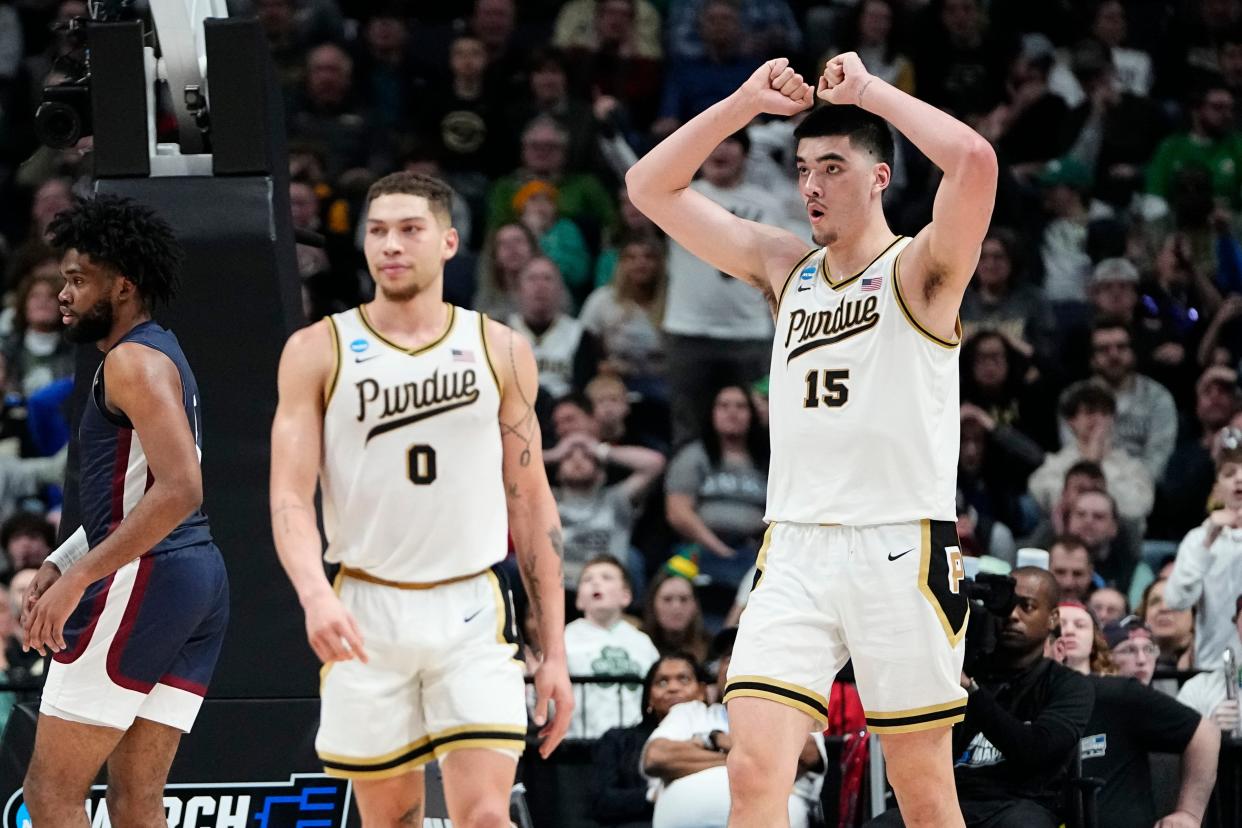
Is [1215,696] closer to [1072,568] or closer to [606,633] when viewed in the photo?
[1072,568]

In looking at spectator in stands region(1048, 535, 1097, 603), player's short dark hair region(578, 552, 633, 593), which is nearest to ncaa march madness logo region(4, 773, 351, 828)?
player's short dark hair region(578, 552, 633, 593)

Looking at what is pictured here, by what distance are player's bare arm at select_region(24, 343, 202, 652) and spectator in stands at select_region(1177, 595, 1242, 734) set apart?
432 centimetres

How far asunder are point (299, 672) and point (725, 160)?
530cm

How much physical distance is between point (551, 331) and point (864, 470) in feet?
20.6

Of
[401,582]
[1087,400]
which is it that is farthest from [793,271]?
[1087,400]

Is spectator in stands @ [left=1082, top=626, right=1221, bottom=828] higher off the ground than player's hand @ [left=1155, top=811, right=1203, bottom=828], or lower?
higher

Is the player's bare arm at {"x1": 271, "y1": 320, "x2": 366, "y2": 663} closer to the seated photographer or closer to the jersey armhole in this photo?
the jersey armhole

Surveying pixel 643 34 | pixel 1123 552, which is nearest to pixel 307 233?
pixel 1123 552

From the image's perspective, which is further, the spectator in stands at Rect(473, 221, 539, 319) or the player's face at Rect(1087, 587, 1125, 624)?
the spectator in stands at Rect(473, 221, 539, 319)

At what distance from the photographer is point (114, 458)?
5.86m

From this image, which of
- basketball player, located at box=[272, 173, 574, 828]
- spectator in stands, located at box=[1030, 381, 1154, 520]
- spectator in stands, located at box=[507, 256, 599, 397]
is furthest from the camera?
spectator in stands, located at box=[507, 256, 599, 397]

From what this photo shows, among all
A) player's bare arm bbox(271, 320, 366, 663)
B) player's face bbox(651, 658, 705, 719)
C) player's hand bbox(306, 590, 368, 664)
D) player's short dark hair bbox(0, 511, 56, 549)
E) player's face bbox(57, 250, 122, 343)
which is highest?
player's face bbox(57, 250, 122, 343)

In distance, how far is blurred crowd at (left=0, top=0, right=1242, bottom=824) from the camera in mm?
10492

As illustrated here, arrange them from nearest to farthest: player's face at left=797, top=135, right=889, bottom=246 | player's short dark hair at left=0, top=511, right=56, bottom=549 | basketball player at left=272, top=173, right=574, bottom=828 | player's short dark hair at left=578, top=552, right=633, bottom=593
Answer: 1. basketball player at left=272, top=173, right=574, bottom=828
2. player's face at left=797, top=135, right=889, bottom=246
3. player's short dark hair at left=578, top=552, right=633, bottom=593
4. player's short dark hair at left=0, top=511, right=56, bottom=549
